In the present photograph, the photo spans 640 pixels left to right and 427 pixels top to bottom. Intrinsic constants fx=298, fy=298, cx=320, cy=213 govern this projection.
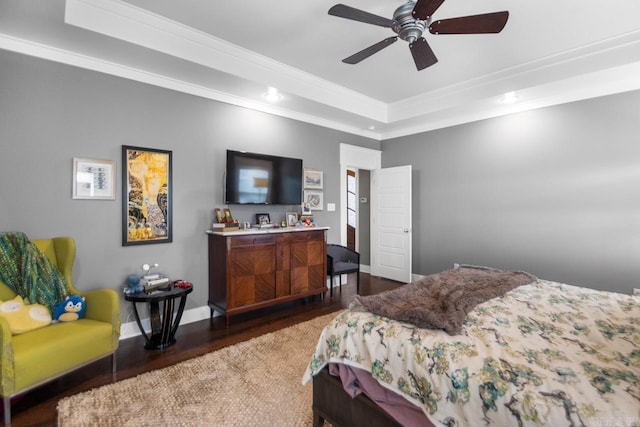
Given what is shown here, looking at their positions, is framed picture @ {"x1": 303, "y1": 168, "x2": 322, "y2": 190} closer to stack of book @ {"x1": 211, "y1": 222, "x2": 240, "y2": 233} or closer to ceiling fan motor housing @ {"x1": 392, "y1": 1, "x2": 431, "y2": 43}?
stack of book @ {"x1": 211, "y1": 222, "x2": 240, "y2": 233}

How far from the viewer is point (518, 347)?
1336 mm

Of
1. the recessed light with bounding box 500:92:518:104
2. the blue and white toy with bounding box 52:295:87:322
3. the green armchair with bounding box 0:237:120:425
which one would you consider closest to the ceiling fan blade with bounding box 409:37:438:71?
the recessed light with bounding box 500:92:518:104

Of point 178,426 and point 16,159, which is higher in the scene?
point 16,159

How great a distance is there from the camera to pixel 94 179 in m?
2.83

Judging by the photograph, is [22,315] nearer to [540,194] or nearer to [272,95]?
[272,95]

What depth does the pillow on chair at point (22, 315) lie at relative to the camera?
206 centimetres

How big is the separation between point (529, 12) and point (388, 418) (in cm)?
327

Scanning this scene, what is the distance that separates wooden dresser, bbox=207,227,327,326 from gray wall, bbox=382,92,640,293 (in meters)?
2.22

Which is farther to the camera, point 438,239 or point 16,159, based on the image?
point 438,239

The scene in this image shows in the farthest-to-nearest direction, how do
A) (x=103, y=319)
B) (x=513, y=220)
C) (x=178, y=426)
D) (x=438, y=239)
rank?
(x=438, y=239) < (x=513, y=220) < (x=103, y=319) < (x=178, y=426)

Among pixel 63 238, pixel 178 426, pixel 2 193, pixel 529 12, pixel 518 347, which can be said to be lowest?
pixel 178 426

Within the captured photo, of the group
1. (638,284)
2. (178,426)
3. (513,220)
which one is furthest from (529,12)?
(178,426)

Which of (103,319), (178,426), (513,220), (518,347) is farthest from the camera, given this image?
(513,220)

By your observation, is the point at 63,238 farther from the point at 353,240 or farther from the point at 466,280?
the point at 353,240
